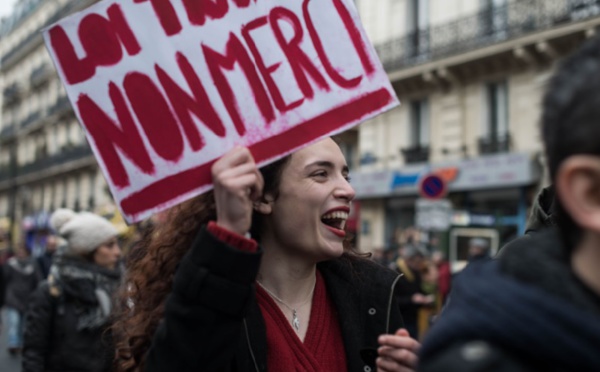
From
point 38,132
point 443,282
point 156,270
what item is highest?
point 38,132

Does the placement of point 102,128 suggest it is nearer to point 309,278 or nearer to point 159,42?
point 159,42

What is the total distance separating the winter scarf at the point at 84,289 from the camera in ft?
12.8

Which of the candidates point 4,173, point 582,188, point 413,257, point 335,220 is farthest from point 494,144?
point 4,173

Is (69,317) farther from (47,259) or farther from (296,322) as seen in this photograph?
(47,259)

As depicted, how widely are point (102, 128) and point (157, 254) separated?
411 mm

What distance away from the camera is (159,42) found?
179 cm

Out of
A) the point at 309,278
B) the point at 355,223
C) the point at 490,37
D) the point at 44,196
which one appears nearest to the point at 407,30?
the point at 490,37

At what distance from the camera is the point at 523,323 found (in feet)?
3.02

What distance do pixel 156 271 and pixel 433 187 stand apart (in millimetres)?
8435

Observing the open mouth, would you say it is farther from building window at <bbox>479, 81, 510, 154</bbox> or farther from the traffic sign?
building window at <bbox>479, 81, 510, 154</bbox>

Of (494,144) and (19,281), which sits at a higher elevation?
(494,144)

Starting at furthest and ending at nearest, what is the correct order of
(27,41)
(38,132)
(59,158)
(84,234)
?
(27,41)
(38,132)
(59,158)
(84,234)

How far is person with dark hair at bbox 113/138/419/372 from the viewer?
159 centimetres

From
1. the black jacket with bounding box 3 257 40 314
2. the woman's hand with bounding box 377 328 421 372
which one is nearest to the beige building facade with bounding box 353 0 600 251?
the black jacket with bounding box 3 257 40 314
